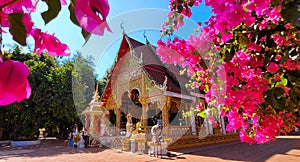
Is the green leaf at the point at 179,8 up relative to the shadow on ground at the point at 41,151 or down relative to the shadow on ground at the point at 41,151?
up

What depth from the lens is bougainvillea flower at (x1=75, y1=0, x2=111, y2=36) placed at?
0.45 meters

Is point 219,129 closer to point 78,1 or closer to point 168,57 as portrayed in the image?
point 168,57

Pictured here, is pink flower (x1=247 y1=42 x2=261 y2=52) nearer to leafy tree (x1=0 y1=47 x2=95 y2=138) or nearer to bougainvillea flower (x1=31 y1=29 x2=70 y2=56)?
bougainvillea flower (x1=31 y1=29 x2=70 y2=56)

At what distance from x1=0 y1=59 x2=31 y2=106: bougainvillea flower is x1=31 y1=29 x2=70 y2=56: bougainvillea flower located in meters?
0.19

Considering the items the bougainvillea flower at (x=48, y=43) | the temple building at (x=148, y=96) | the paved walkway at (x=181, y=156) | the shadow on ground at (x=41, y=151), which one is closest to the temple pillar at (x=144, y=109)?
the temple building at (x=148, y=96)

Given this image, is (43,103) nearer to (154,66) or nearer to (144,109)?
(144,109)

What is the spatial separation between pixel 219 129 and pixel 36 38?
1327 centimetres

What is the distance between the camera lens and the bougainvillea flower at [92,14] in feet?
1.47

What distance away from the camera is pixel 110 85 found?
512 inches

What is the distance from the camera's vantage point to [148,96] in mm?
9828

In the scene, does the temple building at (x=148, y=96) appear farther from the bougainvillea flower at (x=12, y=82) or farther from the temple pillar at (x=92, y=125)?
the bougainvillea flower at (x=12, y=82)

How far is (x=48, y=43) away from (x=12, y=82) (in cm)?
25

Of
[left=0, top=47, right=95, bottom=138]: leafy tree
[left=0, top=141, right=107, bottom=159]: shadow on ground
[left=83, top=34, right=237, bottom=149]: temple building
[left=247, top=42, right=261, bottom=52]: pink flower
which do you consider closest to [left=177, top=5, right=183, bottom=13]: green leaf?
[left=247, top=42, right=261, bottom=52]: pink flower

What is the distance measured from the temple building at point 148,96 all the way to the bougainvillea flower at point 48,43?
7460mm
